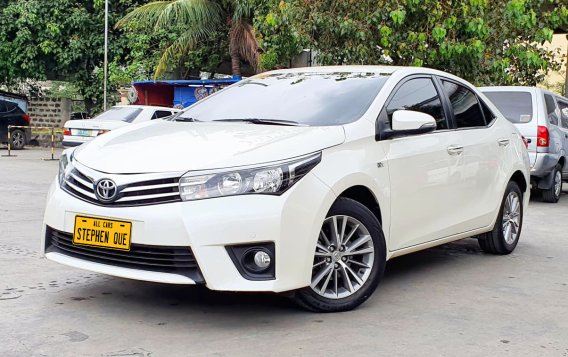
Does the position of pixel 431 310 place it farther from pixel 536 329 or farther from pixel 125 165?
pixel 125 165

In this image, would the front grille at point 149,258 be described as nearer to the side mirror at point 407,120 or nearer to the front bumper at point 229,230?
the front bumper at point 229,230

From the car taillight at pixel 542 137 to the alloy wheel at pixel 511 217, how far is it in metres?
4.71

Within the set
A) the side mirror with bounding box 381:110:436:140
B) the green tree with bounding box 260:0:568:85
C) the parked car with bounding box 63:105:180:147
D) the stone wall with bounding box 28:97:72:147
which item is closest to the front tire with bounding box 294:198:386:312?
the side mirror with bounding box 381:110:436:140

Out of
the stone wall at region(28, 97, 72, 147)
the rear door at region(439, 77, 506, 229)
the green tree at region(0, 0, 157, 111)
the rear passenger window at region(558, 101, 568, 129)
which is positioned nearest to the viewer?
the rear door at region(439, 77, 506, 229)

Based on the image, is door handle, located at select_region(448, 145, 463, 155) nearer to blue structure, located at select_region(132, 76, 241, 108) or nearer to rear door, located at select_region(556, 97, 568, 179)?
rear door, located at select_region(556, 97, 568, 179)

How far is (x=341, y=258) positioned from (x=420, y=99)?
1682 mm

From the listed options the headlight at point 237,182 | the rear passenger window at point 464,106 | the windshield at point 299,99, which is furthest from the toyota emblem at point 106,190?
the rear passenger window at point 464,106

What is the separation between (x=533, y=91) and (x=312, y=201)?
8.25m

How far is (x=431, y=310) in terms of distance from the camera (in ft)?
16.4

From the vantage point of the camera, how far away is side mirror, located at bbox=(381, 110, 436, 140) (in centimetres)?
524

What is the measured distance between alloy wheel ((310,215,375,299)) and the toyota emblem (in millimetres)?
1239

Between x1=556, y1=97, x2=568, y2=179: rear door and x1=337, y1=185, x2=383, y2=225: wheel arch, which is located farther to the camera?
x1=556, y1=97, x2=568, y2=179: rear door

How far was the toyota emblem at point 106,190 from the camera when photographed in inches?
174

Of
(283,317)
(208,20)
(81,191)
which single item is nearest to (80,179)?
(81,191)
